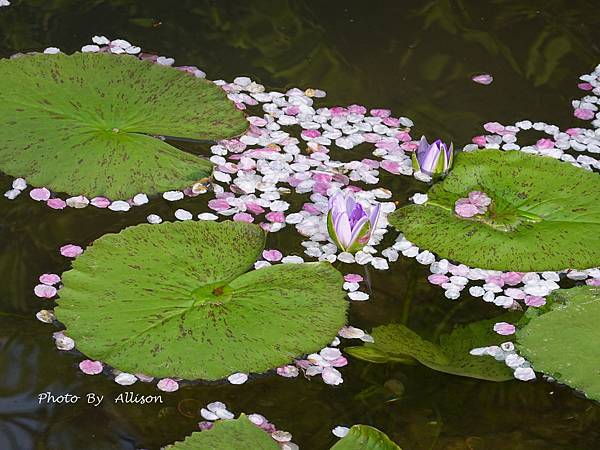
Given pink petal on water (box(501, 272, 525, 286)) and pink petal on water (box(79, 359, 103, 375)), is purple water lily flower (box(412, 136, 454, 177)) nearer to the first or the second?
pink petal on water (box(501, 272, 525, 286))

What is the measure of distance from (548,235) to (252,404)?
2.40 feet

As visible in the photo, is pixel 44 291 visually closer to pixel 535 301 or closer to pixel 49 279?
pixel 49 279

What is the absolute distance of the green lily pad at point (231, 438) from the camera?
153 centimetres

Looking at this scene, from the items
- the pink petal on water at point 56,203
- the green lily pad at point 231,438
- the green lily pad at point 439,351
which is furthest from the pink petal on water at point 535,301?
the pink petal on water at point 56,203

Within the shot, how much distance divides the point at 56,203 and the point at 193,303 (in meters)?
0.51

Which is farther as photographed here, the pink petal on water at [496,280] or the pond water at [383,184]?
the pink petal on water at [496,280]

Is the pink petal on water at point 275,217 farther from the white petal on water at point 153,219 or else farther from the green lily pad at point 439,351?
the green lily pad at point 439,351

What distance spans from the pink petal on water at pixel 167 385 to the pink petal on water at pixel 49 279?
1.16 ft

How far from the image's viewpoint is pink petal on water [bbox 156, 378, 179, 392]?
5.64ft

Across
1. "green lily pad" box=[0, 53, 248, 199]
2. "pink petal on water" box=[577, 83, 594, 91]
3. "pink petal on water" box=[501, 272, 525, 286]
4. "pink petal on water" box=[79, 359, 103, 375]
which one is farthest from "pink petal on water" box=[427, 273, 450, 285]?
"pink petal on water" box=[577, 83, 594, 91]

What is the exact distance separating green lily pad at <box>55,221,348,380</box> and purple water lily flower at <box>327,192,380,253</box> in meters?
0.10

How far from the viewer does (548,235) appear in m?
2.04

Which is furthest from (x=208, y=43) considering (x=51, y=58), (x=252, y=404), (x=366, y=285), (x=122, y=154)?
(x=252, y=404)

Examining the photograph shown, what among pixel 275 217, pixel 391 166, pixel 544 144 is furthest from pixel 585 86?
pixel 275 217
